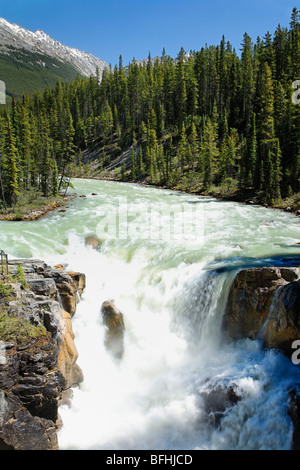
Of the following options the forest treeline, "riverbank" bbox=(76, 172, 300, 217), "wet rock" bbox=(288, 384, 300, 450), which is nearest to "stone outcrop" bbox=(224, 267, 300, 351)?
"wet rock" bbox=(288, 384, 300, 450)

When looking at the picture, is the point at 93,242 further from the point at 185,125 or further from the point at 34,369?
the point at 185,125

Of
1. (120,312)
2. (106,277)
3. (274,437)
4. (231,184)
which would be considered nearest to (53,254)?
(106,277)

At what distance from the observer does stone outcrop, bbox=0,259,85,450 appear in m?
7.76

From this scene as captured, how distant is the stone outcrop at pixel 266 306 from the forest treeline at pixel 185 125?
27002mm

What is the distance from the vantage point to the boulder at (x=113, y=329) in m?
12.9

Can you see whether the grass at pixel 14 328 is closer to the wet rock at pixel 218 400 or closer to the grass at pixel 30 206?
the wet rock at pixel 218 400

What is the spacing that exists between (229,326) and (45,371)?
22.9 feet

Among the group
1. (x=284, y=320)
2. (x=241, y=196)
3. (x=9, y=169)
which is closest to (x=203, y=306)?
(x=284, y=320)

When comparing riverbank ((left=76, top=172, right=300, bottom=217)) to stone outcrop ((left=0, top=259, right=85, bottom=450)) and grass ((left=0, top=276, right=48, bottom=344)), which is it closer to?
stone outcrop ((left=0, top=259, right=85, bottom=450))

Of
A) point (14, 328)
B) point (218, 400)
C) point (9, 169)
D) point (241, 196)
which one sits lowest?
point (218, 400)

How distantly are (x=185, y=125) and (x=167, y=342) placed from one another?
238 feet

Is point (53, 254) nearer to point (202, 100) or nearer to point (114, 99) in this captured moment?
point (202, 100)

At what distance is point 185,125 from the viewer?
3051 inches

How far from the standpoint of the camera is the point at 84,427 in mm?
9656
